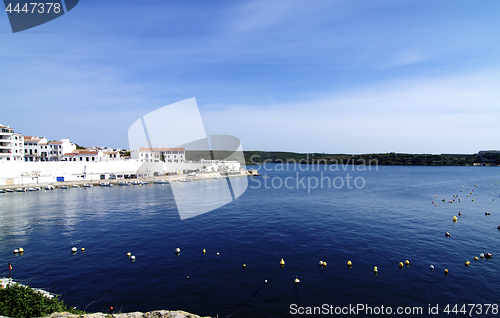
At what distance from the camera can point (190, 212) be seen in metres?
50.7

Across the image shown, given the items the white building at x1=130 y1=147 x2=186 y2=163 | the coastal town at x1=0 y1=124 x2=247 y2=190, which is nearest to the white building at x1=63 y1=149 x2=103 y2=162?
the coastal town at x1=0 y1=124 x2=247 y2=190

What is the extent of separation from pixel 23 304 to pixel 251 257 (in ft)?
62.8

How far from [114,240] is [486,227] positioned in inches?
2176

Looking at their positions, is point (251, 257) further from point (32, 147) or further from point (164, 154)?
point (32, 147)

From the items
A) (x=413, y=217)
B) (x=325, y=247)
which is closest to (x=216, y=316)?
(x=325, y=247)

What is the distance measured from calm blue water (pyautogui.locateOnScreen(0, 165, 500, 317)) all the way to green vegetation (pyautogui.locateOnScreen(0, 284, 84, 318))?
4.69 meters

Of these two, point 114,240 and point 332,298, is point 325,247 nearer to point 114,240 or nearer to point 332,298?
point 332,298

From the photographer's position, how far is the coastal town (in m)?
85.8

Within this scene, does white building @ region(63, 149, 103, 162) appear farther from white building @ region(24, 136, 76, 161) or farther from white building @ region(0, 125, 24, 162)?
white building @ region(0, 125, 24, 162)

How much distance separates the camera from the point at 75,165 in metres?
98.1

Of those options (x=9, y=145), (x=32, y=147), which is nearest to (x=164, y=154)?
(x=32, y=147)

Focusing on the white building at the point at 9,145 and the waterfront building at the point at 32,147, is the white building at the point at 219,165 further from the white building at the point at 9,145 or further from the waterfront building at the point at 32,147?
the white building at the point at 9,145

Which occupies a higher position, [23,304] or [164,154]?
[164,154]

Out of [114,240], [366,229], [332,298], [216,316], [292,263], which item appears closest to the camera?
[216,316]
